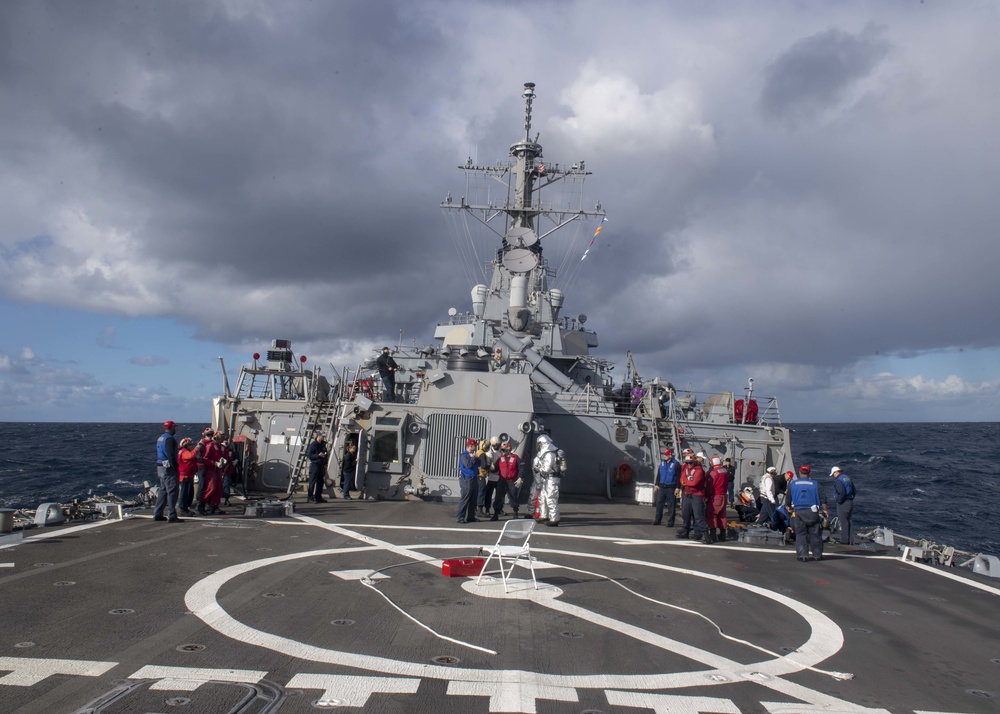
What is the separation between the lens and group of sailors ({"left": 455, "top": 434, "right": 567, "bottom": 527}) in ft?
42.2

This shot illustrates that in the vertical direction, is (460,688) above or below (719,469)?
below

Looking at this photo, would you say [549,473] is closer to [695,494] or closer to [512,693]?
[695,494]

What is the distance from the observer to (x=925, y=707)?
5.02m

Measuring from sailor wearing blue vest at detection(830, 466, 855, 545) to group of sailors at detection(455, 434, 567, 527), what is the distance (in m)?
4.76

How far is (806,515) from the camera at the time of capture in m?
10.8

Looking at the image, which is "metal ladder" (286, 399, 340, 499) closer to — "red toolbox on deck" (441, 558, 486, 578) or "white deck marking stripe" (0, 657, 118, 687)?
"red toolbox on deck" (441, 558, 486, 578)

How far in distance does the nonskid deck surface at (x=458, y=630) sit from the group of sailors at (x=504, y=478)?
2221mm

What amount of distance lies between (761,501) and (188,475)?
1174 centimetres

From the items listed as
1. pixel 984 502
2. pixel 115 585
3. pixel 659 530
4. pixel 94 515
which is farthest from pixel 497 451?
pixel 984 502

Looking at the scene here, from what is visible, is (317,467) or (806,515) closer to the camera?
(806,515)

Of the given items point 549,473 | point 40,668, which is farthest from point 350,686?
point 549,473

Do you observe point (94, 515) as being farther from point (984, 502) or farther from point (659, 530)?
point (984, 502)

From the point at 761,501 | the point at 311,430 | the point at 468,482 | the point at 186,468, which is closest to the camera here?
the point at 186,468

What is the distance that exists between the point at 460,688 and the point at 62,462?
4445 centimetres
